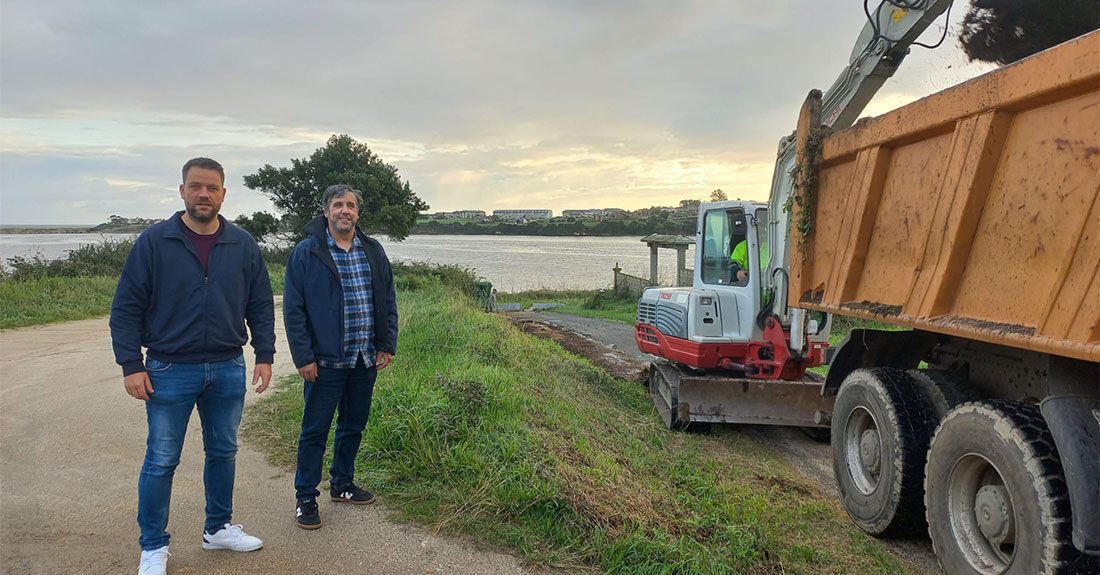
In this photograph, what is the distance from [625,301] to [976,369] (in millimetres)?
25422

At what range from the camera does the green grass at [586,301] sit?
83.3 feet

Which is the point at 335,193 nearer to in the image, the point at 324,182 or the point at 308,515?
the point at 308,515

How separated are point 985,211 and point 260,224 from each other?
36.9m

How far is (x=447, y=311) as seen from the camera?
11383 millimetres

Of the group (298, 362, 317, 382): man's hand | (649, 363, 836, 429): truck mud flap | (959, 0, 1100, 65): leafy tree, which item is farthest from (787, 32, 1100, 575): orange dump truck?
(298, 362, 317, 382): man's hand

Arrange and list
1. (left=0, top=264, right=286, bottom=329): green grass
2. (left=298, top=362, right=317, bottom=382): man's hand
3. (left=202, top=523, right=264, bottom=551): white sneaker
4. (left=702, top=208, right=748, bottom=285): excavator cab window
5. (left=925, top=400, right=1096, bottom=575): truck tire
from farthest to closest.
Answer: (left=0, top=264, right=286, bottom=329): green grass → (left=702, top=208, right=748, bottom=285): excavator cab window → (left=298, top=362, right=317, bottom=382): man's hand → (left=202, top=523, right=264, bottom=551): white sneaker → (left=925, top=400, right=1096, bottom=575): truck tire

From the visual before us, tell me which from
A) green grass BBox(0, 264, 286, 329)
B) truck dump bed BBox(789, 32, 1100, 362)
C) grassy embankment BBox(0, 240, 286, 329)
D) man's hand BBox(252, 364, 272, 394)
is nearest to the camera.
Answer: truck dump bed BBox(789, 32, 1100, 362)

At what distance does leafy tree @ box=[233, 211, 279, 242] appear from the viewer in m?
34.7

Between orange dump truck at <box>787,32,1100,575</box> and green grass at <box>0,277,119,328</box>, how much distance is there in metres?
13.5

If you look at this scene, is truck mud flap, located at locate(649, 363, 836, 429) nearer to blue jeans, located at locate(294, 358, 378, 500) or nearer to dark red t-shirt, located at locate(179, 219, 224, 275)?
blue jeans, located at locate(294, 358, 378, 500)

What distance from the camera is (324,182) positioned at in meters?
36.3

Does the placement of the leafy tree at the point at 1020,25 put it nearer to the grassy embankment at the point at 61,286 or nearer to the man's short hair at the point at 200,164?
the man's short hair at the point at 200,164

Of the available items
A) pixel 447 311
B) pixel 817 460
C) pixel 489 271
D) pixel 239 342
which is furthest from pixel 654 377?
pixel 489 271

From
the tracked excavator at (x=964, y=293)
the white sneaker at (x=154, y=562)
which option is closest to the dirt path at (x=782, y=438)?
the tracked excavator at (x=964, y=293)
